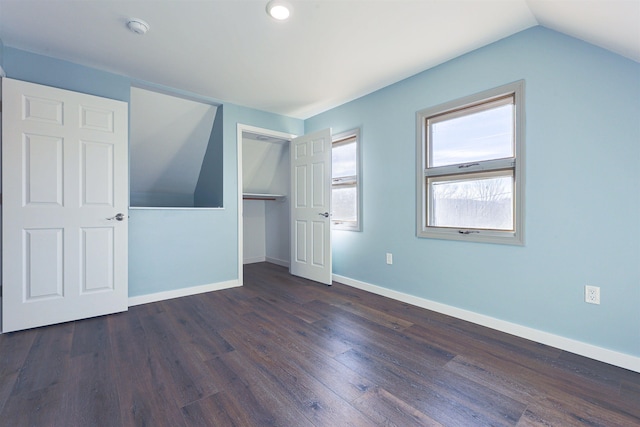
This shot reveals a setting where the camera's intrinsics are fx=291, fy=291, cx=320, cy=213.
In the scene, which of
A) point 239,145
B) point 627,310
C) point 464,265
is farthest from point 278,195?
point 627,310

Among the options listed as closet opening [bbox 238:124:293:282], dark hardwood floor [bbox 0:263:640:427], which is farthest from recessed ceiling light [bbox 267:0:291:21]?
closet opening [bbox 238:124:293:282]

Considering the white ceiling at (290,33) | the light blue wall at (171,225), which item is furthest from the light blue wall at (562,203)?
the light blue wall at (171,225)

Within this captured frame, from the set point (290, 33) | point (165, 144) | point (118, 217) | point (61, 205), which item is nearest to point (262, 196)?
point (165, 144)

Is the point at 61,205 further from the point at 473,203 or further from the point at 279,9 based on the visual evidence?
the point at 473,203

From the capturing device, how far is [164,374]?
175 cm

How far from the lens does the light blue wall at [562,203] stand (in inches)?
71.8

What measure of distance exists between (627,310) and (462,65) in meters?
2.17

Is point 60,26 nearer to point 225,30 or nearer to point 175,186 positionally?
point 225,30

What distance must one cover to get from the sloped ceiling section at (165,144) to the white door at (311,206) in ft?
4.28

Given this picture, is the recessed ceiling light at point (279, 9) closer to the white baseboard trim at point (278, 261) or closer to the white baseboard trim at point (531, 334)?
the white baseboard trim at point (531, 334)

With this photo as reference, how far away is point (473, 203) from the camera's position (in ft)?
8.43

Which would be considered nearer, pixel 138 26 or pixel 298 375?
pixel 298 375

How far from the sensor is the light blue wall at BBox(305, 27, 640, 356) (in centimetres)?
182

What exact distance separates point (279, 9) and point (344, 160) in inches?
84.2
